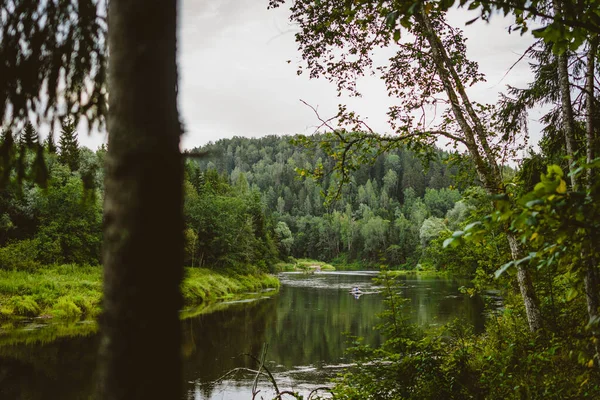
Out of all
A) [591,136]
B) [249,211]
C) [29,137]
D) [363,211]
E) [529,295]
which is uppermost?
[363,211]

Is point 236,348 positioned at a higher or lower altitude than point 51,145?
lower

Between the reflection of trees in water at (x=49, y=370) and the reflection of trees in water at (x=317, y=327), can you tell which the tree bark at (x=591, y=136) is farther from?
the reflection of trees in water at (x=49, y=370)

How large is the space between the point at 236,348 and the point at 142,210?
52.6 feet

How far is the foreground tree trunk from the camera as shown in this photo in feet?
3.84

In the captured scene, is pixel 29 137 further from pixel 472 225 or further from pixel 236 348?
pixel 236 348

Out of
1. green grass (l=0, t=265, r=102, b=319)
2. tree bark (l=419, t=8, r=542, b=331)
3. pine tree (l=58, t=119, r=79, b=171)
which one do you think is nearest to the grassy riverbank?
green grass (l=0, t=265, r=102, b=319)

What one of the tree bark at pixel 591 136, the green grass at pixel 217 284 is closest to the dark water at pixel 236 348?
the tree bark at pixel 591 136

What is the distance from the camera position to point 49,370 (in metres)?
12.6

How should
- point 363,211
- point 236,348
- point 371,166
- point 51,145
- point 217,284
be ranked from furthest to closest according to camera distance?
point 363,211
point 217,284
point 236,348
point 371,166
point 51,145

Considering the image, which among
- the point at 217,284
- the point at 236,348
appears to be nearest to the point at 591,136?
the point at 236,348

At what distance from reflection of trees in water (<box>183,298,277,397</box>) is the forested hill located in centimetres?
5308

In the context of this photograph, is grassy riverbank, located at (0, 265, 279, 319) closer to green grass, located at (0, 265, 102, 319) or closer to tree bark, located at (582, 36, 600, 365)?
green grass, located at (0, 265, 102, 319)

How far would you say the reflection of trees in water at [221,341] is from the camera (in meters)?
13.4

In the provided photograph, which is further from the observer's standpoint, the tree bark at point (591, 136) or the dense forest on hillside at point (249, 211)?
the dense forest on hillside at point (249, 211)
